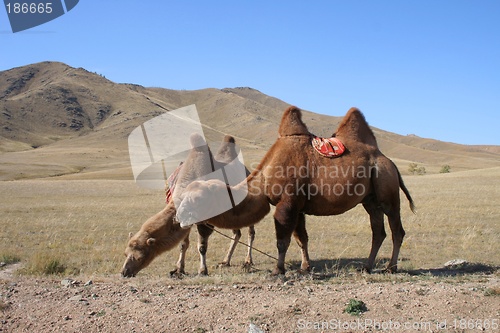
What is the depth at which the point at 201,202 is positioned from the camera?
7160 millimetres

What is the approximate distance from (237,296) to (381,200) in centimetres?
350

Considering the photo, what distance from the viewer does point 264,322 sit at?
17.7 ft

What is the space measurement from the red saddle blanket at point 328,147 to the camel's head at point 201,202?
199 centimetres

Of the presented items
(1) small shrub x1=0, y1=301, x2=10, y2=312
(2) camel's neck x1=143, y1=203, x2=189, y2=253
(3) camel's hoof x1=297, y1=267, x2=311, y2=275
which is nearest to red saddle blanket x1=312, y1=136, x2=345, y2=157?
(3) camel's hoof x1=297, y1=267, x2=311, y2=275

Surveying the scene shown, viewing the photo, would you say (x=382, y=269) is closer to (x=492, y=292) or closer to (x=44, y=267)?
(x=492, y=292)

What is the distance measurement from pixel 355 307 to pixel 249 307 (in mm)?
1325

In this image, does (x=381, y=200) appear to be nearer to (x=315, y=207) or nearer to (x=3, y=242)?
(x=315, y=207)

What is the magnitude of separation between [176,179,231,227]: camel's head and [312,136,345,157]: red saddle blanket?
1993mm

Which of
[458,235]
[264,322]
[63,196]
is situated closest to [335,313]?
[264,322]

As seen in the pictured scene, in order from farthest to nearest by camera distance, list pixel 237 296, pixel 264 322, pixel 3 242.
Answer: pixel 3 242 → pixel 237 296 → pixel 264 322

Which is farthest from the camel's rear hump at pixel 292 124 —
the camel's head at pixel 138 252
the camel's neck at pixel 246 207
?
the camel's head at pixel 138 252

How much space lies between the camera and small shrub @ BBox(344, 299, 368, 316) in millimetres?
5598

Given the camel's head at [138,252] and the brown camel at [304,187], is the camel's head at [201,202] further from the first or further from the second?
the camel's head at [138,252]

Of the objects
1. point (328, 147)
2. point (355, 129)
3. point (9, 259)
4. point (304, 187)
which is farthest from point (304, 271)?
point (9, 259)
